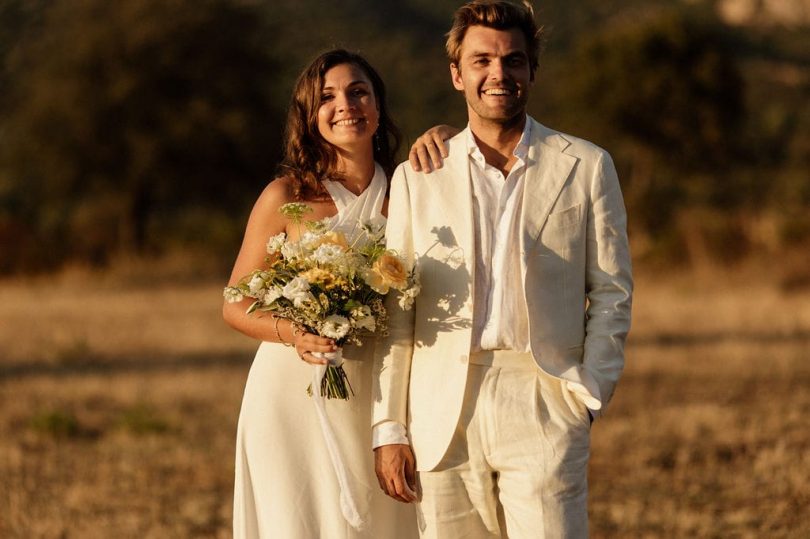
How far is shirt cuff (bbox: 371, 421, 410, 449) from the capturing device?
4.59 meters

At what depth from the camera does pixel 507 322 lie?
4461 mm

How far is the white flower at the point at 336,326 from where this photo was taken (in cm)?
454

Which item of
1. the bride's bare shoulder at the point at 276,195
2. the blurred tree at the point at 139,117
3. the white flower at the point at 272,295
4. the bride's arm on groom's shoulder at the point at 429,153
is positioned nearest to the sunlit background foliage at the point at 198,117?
the blurred tree at the point at 139,117

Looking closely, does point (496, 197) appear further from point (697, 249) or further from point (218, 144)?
point (218, 144)

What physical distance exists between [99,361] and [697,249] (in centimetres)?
1318

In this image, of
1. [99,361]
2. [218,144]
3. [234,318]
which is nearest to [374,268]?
[234,318]

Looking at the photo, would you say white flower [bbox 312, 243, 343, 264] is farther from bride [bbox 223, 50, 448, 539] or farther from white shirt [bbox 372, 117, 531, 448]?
bride [bbox 223, 50, 448, 539]

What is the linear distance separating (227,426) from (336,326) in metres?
7.10

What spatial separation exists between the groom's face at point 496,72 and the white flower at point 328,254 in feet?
2.24

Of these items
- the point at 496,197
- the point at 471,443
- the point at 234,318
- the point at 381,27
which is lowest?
the point at 471,443

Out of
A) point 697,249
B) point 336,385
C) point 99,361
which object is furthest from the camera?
point 697,249

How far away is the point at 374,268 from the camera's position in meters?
4.42

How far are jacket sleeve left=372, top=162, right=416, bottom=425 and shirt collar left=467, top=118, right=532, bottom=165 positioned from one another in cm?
27

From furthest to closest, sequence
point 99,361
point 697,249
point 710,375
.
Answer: point 697,249
point 99,361
point 710,375
